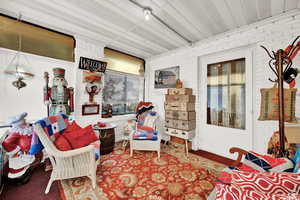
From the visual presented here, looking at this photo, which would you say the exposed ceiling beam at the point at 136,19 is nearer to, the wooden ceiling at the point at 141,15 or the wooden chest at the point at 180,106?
the wooden ceiling at the point at 141,15

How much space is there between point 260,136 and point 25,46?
4.40m

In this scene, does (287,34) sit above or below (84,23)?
below

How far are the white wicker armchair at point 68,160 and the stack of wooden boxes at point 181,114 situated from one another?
5.96 ft

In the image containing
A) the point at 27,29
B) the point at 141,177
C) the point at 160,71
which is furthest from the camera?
the point at 160,71

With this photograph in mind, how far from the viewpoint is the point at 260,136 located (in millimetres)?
2055

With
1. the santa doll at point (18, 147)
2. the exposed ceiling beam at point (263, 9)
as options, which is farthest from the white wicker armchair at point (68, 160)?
the exposed ceiling beam at point (263, 9)

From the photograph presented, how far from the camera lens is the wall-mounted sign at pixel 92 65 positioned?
8.51ft

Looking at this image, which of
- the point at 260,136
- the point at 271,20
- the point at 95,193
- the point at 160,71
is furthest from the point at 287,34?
the point at 95,193

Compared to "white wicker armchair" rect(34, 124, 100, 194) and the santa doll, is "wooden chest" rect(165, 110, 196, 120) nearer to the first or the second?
"white wicker armchair" rect(34, 124, 100, 194)

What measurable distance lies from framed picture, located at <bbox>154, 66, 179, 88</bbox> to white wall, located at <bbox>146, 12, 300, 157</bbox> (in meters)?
0.18

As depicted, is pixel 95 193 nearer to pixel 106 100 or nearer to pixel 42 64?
pixel 106 100

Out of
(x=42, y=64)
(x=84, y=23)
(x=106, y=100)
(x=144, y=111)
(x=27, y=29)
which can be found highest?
(x=84, y=23)

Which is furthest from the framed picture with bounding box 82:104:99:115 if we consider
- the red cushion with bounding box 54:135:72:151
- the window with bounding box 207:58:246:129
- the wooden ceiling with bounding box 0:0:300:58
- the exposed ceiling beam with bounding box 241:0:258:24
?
the exposed ceiling beam with bounding box 241:0:258:24

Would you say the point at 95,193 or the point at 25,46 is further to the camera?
the point at 25,46
